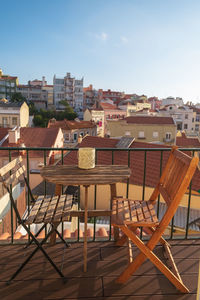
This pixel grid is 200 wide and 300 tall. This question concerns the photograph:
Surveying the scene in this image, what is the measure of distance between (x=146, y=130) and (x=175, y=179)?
116 ft

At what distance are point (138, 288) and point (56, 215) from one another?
101cm

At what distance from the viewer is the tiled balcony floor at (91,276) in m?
2.22

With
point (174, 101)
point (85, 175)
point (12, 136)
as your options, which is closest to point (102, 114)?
point (12, 136)

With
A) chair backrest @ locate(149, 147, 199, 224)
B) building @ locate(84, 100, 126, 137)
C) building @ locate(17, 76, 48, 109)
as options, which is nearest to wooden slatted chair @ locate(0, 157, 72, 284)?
chair backrest @ locate(149, 147, 199, 224)

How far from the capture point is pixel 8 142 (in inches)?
840

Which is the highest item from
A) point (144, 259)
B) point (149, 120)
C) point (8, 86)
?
point (8, 86)

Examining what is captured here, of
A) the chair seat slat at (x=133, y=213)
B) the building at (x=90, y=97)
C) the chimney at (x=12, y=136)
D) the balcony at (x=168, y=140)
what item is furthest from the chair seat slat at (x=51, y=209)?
the building at (x=90, y=97)

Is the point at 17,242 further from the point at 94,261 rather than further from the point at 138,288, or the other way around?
the point at 138,288

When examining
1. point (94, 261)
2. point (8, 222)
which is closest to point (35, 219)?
point (94, 261)

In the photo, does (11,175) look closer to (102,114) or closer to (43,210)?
(43,210)

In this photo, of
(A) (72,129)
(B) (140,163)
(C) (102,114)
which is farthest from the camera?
(C) (102,114)

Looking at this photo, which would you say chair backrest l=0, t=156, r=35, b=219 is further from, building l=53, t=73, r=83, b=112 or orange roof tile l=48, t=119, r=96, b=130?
building l=53, t=73, r=83, b=112

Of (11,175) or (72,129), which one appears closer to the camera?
(11,175)

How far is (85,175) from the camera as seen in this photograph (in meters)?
2.34
